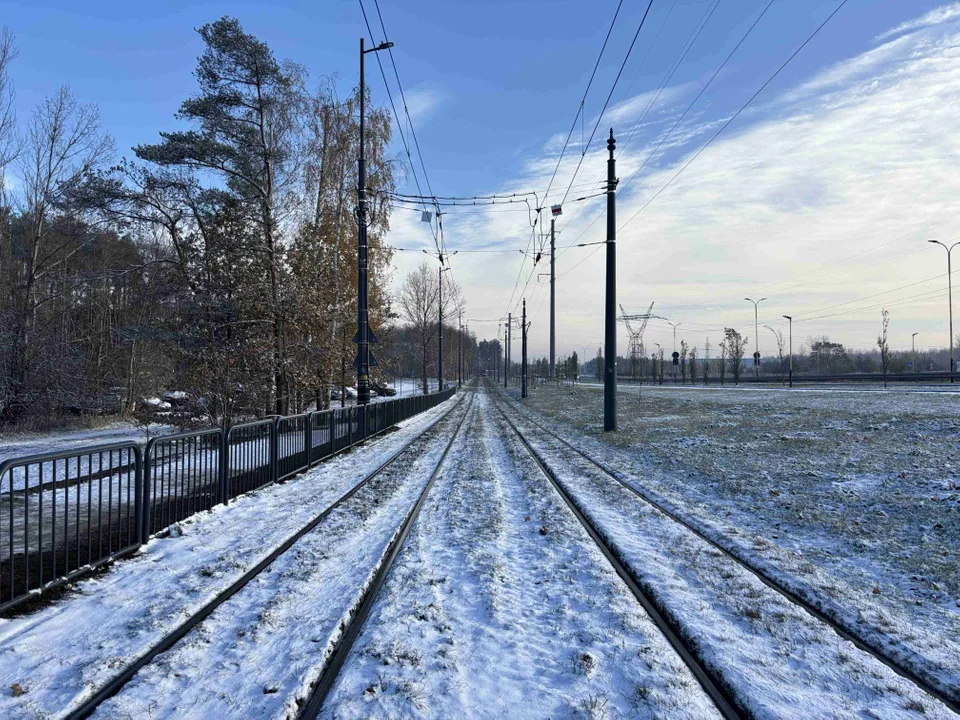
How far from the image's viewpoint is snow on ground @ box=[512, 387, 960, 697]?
4.18 metres

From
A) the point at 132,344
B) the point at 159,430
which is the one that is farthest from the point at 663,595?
the point at 132,344

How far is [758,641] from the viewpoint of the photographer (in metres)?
3.67

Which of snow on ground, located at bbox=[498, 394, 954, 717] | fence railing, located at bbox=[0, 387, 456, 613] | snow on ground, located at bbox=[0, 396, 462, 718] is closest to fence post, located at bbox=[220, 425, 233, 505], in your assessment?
fence railing, located at bbox=[0, 387, 456, 613]

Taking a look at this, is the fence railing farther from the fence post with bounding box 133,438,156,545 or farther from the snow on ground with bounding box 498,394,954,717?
the snow on ground with bounding box 498,394,954,717

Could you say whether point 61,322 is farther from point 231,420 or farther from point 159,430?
point 231,420

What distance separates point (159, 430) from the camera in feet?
76.8

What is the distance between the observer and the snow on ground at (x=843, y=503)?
4.18 metres

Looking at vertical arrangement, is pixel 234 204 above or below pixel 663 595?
above

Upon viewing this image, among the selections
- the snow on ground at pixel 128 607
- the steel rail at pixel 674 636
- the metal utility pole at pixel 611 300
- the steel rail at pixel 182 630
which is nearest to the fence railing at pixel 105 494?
the snow on ground at pixel 128 607

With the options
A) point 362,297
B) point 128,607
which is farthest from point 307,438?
point 128,607

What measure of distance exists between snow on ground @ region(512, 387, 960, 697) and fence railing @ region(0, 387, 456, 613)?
6.38m

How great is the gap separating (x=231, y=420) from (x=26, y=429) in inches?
493

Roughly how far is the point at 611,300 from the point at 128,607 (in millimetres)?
14790

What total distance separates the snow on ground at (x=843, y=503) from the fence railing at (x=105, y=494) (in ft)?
20.9
